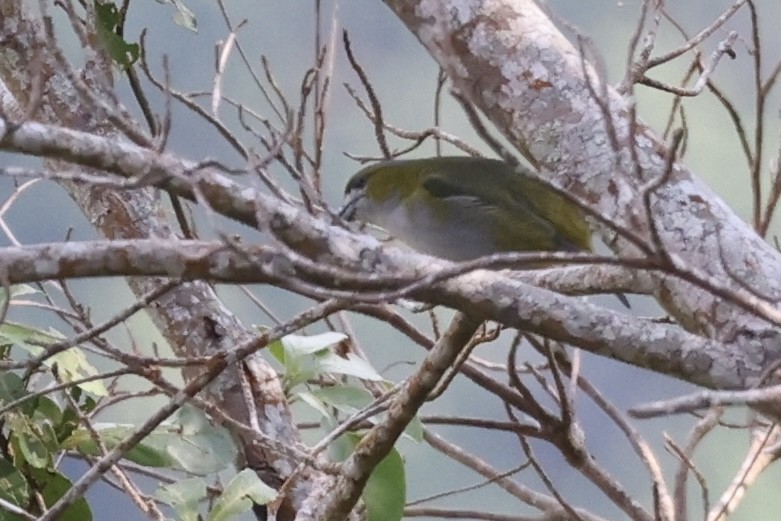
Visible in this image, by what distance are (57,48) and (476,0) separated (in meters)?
0.62

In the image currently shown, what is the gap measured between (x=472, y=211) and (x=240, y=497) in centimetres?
67

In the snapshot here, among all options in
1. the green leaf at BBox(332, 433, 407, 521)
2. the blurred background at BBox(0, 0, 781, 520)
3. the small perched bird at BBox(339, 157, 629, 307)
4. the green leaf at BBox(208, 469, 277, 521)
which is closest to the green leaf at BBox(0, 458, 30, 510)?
the green leaf at BBox(208, 469, 277, 521)

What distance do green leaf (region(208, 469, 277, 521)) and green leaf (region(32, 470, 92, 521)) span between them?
0.19 metres

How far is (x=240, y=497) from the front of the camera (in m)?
1.29

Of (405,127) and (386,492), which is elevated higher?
(405,127)

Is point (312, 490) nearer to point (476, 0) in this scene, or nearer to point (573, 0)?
point (476, 0)

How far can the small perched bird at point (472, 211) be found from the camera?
1.75m

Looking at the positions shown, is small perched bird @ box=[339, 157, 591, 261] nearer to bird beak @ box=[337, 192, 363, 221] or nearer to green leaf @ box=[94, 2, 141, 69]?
bird beak @ box=[337, 192, 363, 221]

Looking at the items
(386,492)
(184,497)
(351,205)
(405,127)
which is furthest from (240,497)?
(405,127)

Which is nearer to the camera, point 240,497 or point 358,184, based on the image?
point 240,497

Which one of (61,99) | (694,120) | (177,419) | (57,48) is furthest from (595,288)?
(694,120)

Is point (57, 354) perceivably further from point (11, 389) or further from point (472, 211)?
point (472, 211)

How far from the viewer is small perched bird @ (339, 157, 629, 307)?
5.73ft

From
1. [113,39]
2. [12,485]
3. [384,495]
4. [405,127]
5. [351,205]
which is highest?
[405,127]
